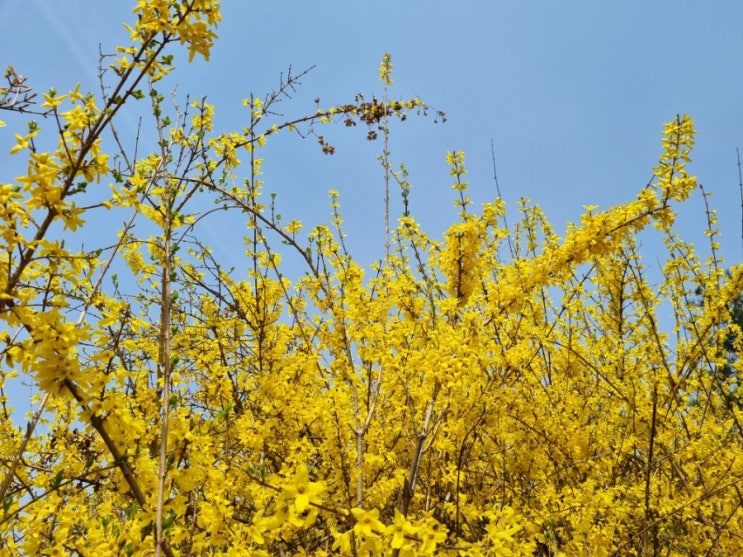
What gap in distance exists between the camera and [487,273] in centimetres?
437

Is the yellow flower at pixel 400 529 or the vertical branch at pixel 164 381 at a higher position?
the vertical branch at pixel 164 381

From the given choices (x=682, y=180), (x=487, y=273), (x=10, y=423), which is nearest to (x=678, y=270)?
(x=487, y=273)

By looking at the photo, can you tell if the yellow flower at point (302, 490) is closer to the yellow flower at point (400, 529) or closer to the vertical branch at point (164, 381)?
the yellow flower at point (400, 529)

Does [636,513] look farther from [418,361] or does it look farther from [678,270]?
[678,270]

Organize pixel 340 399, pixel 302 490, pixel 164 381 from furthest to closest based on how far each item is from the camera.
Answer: pixel 340 399, pixel 164 381, pixel 302 490

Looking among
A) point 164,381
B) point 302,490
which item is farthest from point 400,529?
point 164,381

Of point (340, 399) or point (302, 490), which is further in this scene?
point (340, 399)

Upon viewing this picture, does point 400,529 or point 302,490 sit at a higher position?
point 302,490

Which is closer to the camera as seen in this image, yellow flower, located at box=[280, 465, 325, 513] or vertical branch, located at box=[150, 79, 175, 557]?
yellow flower, located at box=[280, 465, 325, 513]

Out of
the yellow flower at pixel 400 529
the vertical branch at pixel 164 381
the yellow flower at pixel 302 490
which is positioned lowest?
the yellow flower at pixel 400 529

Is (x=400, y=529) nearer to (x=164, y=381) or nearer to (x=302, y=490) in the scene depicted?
(x=302, y=490)

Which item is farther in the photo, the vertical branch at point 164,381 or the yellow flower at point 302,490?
the vertical branch at point 164,381

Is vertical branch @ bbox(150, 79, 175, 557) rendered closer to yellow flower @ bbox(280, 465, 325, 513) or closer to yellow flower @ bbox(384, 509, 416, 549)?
yellow flower @ bbox(280, 465, 325, 513)

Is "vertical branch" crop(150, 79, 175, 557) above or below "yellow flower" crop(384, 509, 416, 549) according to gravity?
above
